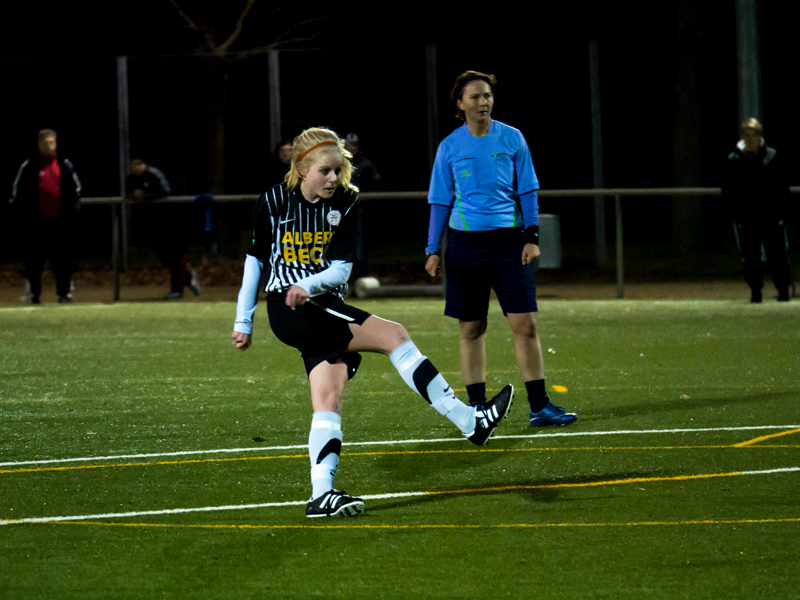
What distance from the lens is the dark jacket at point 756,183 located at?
14.9 meters

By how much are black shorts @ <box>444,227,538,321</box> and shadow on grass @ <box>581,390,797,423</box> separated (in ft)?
3.20

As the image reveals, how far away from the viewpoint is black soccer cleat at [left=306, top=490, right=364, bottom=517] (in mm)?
5504

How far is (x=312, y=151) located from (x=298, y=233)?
0.35 meters

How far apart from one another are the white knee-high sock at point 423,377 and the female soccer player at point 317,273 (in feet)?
0.32

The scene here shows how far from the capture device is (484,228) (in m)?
7.62

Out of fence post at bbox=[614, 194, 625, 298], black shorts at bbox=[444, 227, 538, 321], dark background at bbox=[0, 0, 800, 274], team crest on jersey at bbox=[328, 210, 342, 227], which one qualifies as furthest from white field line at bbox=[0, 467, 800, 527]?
dark background at bbox=[0, 0, 800, 274]

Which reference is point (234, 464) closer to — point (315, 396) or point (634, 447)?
point (315, 396)

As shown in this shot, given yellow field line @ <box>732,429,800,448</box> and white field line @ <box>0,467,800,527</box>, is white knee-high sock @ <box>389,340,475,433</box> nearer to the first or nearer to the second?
white field line @ <box>0,467,800,527</box>

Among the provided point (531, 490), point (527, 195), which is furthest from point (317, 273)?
point (527, 195)

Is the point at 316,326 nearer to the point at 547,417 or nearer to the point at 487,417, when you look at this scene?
the point at 487,417

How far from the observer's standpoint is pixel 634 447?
7.08m

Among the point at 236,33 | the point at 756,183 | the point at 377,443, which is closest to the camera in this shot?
the point at 377,443

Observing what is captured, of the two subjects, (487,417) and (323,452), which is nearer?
(323,452)

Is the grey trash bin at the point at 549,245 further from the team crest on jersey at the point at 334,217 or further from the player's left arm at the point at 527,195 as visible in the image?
the team crest on jersey at the point at 334,217
